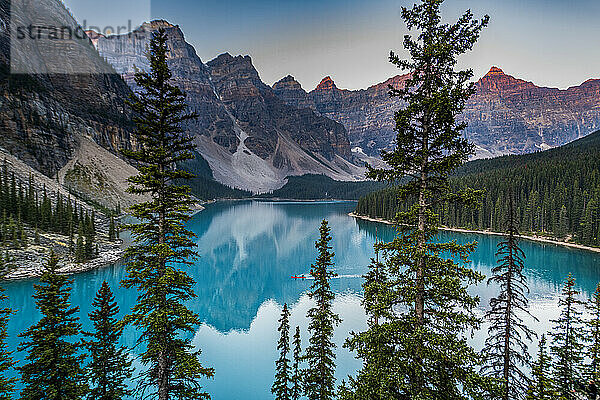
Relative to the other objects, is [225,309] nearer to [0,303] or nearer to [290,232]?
[0,303]

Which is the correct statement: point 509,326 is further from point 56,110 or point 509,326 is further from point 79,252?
point 56,110

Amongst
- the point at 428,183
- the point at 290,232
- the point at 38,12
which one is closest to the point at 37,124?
the point at 38,12

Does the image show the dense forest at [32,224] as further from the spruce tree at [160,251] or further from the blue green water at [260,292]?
the spruce tree at [160,251]

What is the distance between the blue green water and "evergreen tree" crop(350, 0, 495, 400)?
17.6 meters

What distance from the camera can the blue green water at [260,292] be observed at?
2782cm

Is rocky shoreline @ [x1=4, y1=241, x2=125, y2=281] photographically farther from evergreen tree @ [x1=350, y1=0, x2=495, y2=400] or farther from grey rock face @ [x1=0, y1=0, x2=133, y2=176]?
grey rock face @ [x1=0, y1=0, x2=133, y2=176]

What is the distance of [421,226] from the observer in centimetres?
978

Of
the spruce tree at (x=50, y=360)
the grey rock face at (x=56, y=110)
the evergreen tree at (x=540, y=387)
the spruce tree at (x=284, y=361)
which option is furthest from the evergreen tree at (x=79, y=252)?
the evergreen tree at (x=540, y=387)

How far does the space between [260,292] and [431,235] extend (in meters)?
44.0

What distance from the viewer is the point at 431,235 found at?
32.0 ft

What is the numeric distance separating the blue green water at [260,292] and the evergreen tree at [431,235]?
17.6 meters

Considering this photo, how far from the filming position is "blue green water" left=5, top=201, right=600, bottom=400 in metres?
27.8

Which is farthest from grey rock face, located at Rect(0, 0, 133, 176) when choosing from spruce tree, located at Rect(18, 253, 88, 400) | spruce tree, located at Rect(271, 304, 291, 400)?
spruce tree, located at Rect(271, 304, 291, 400)

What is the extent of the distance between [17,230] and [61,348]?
5007 centimetres
